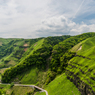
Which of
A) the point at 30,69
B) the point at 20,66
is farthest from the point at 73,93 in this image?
the point at 20,66

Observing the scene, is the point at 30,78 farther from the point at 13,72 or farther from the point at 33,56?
the point at 33,56

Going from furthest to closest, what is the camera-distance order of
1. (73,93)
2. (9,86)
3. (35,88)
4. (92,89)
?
(9,86), (35,88), (73,93), (92,89)

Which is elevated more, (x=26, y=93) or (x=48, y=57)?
(x=48, y=57)

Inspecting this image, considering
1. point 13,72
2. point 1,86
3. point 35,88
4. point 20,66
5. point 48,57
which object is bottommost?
point 1,86

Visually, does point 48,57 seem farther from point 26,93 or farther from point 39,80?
point 26,93

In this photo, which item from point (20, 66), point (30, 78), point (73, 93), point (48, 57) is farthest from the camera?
point (48, 57)

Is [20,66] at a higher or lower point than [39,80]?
higher

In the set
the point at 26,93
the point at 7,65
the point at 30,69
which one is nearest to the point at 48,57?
the point at 30,69

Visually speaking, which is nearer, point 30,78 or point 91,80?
point 91,80

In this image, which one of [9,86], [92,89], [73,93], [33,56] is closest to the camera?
[92,89]
